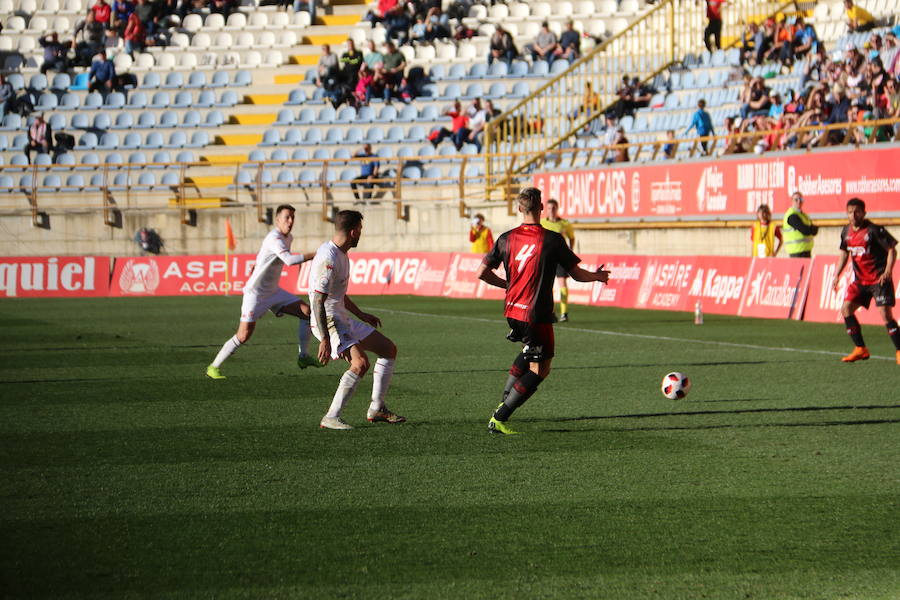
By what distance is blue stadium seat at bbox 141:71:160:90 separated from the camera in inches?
1607

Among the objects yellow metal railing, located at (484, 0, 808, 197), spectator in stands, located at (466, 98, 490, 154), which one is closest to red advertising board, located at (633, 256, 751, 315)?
yellow metal railing, located at (484, 0, 808, 197)

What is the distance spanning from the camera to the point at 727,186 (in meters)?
27.3

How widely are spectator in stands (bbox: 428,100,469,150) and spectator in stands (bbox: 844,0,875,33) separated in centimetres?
1058

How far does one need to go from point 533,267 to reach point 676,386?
2436 millimetres

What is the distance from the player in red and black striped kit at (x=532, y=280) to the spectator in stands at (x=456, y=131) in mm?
26167

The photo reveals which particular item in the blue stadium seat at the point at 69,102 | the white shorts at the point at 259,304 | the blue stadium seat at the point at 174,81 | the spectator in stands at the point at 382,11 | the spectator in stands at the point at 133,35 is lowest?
the white shorts at the point at 259,304

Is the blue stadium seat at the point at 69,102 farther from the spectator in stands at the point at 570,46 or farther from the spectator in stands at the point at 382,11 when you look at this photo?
the spectator in stands at the point at 570,46

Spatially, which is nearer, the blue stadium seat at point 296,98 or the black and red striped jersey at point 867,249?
the black and red striped jersey at point 867,249

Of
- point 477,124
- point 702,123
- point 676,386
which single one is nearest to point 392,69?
point 477,124

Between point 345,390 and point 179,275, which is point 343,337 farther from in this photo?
point 179,275

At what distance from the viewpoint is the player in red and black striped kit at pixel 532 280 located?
10156mm

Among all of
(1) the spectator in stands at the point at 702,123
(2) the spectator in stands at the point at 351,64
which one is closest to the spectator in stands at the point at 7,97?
(2) the spectator in stands at the point at 351,64

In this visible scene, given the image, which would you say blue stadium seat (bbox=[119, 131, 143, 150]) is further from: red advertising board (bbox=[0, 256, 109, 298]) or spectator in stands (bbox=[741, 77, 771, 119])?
spectator in stands (bbox=[741, 77, 771, 119])

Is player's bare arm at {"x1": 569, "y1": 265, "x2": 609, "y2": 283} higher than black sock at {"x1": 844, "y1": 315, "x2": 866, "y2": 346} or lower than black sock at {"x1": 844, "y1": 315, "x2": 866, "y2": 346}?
higher
